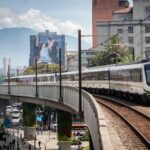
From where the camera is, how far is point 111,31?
13375cm

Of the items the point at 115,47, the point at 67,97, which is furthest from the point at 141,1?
the point at 67,97

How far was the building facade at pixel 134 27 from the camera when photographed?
12490cm

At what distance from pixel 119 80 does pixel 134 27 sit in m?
80.0

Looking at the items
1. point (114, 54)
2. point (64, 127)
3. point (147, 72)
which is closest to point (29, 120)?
→ point (114, 54)

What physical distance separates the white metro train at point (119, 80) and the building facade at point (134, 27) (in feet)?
171

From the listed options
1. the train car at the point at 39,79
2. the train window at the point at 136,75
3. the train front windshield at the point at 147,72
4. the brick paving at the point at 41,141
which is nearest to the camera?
the train front windshield at the point at 147,72

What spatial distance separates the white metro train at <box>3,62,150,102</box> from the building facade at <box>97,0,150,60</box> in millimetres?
52135

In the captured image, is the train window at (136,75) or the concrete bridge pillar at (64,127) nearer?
the train window at (136,75)

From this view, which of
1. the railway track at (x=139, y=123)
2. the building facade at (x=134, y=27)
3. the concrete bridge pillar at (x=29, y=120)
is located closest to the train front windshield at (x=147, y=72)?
the railway track at (x=139, y=123)

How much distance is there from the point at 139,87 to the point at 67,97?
10849mm

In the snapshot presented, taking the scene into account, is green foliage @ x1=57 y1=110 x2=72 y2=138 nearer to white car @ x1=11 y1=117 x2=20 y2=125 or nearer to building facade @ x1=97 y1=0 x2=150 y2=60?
building facade @ x1=97 y1=0 x2=150 y2=60

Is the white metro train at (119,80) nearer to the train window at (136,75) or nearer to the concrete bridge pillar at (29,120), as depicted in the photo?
the train window at (136,75)

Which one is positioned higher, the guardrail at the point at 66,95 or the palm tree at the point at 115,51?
the palm tree at the point at 115,51

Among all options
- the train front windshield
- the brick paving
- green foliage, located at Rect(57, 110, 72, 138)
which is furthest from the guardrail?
the brick paving
